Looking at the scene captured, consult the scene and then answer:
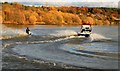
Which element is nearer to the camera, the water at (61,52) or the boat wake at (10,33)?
the water at (61,52)

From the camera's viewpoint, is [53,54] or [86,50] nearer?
[53,54]

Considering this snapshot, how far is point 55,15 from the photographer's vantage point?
8391mm

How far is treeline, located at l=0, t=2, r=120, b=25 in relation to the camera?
26.4ft

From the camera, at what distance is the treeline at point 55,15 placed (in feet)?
26.4

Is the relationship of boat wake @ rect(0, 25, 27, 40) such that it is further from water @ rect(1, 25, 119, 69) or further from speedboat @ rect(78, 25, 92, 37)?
speedboat @ rect(78, 25, 92, 37)

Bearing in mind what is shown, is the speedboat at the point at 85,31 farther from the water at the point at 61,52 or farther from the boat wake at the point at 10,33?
the boat wake at the point at 10,33

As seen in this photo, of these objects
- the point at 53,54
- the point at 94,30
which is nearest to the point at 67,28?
the point at 94,30

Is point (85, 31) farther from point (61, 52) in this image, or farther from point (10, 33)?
point (61, 52)

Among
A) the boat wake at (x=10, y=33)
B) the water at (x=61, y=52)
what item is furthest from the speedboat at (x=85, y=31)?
the boat wake at (x=10, y=33)

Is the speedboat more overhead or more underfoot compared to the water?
more overhead

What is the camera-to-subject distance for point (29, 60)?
5172 mm

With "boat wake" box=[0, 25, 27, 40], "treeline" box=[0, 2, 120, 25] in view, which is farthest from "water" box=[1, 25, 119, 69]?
"treeline" box=[0, 2, 120, 25]

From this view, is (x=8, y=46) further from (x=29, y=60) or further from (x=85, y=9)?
(x=85, y=9)

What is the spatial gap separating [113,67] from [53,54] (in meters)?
1.36
